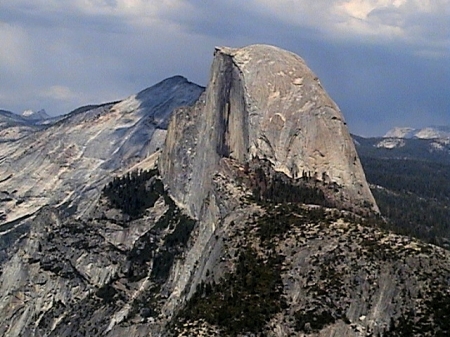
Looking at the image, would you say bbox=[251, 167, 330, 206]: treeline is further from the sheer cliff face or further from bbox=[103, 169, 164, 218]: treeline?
bbox=[103, 169, 164, 218]: treeline

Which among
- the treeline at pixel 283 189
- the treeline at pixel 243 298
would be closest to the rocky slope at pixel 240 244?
the treeline at pixel 243 298

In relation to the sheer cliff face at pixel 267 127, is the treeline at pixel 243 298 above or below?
below

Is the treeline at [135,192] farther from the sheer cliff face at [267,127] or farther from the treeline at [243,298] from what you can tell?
the treeline at [243,298]

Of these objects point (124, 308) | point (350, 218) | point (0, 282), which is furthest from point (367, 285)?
point (0, 282)

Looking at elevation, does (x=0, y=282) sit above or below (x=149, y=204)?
below

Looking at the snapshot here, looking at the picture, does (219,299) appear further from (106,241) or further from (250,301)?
(106,241)

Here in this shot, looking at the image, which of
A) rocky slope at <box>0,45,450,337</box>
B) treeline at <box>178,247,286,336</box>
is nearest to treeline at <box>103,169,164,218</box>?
rocky slope at <box>0,45,450,337</box>

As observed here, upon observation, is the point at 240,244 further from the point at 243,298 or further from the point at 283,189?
the point at 283,189
